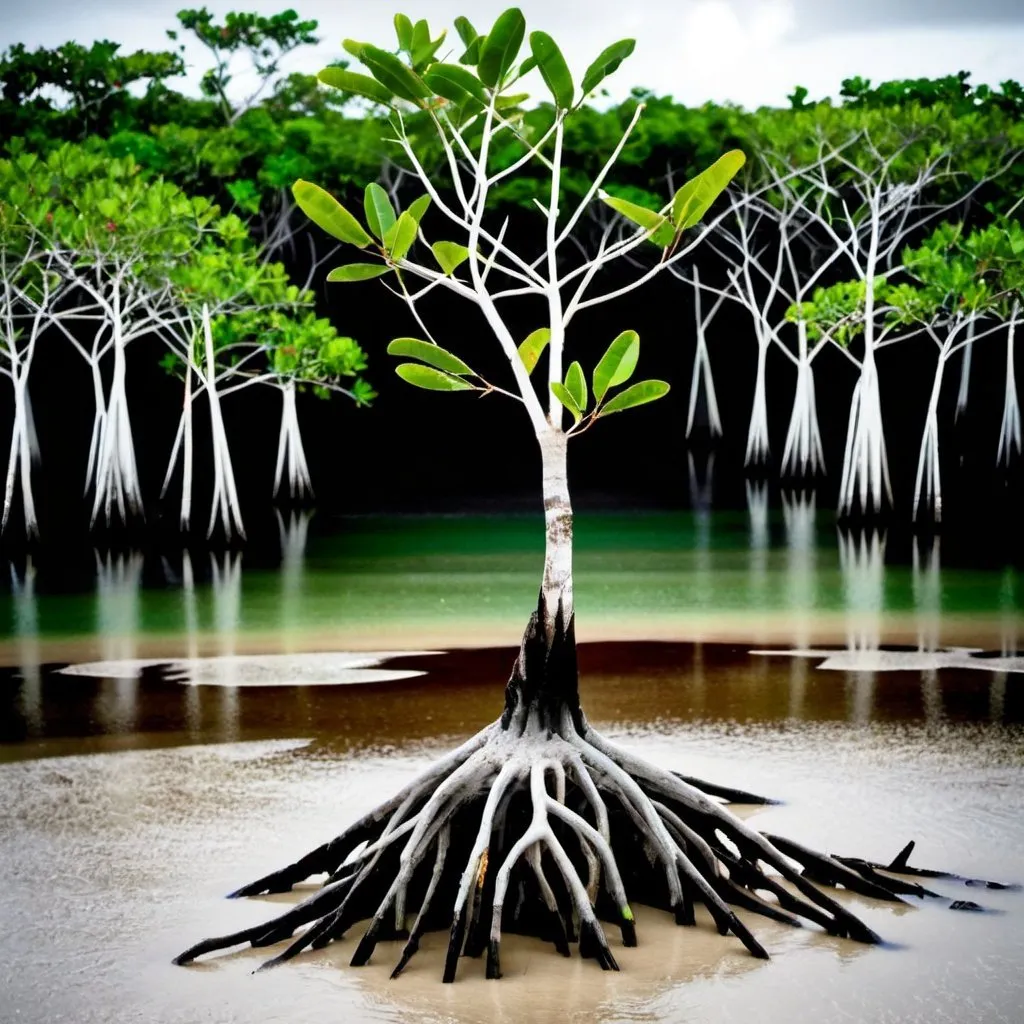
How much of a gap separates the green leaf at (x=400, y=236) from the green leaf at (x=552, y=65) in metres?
0.80

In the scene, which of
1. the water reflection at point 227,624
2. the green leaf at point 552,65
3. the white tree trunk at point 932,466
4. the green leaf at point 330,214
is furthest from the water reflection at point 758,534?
the green leaf at point 330,214

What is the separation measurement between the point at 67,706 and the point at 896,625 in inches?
277

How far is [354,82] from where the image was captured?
6.03 m

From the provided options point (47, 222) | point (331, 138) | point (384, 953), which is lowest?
point (384, 953)

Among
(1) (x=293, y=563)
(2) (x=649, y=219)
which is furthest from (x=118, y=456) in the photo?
(2) (x=649, y=219)

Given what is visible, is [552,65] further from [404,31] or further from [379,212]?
[379,212]

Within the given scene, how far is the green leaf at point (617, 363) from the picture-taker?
5.68 metres

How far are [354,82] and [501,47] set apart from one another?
2.07 ft

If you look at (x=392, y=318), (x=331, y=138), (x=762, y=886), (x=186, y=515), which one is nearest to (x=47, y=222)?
(x=186, y=515)

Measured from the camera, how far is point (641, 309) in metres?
44.8

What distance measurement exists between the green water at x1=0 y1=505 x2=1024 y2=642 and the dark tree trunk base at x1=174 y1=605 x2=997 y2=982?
7110mm

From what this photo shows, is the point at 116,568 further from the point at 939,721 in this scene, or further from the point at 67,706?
the point at 939,721

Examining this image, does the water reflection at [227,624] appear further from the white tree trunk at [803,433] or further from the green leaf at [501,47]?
the white tree trunk at [803,433]

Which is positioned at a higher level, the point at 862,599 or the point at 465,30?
the point at 465,30
